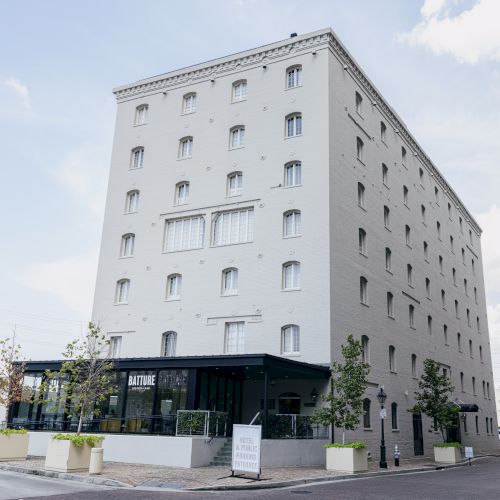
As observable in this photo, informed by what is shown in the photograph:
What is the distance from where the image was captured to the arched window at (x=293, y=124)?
34750 millimetres

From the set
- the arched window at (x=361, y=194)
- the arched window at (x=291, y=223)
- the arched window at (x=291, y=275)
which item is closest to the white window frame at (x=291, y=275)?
the arched window at (x=291, y=275)

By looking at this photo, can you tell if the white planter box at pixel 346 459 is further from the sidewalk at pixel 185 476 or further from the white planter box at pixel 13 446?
the white planter box at pixel 13 446

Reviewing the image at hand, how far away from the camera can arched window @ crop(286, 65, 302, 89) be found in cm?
3595

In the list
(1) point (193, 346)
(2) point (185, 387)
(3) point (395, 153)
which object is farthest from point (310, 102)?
(2) point (185, 387)

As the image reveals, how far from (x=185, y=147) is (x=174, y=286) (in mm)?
9437

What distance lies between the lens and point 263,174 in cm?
3441

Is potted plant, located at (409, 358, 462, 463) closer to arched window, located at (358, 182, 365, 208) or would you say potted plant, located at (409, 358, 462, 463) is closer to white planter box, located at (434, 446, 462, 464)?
white planter box, located at (434, 446, 462, 464)

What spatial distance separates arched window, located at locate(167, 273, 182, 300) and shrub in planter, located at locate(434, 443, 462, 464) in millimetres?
17491

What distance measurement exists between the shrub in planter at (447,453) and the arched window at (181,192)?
2106cm

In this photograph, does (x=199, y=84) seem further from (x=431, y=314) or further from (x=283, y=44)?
(x=431, y=314)

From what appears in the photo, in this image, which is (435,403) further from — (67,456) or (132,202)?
(67,456)

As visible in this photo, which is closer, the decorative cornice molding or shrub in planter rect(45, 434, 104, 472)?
shrub in planter rect(45, 434, 104, 472)

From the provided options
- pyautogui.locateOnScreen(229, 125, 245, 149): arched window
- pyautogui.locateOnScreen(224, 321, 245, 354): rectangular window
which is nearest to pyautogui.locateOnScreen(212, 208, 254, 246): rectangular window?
pyautogui.locateOnScreen(229, 125, 245, 149): arched window

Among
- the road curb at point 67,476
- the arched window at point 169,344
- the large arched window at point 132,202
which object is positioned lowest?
the road curb at point 67,476
